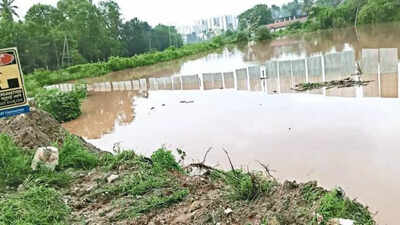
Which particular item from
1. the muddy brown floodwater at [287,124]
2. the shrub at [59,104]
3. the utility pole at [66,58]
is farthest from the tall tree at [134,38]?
the shrub at [59,104]

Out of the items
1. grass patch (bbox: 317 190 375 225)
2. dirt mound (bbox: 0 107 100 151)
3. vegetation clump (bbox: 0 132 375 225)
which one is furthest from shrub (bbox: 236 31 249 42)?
grass patch (bbox: 317 190 375 225)

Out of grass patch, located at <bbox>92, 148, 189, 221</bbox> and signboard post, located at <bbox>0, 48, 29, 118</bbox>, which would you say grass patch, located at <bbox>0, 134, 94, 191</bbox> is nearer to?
grass patch, located at <bbox>92, 148, 189, 221</bbox>

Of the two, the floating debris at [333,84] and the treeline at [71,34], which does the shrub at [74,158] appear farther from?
the treeline at [71,34]

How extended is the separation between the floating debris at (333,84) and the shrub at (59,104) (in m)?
6.36

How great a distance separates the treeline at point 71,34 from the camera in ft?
82.6

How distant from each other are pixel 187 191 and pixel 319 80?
8.84 metres

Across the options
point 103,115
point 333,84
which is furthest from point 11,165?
point 333,84

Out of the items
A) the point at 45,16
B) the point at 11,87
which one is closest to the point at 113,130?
the point at 11,87

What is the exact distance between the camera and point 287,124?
23.4 feet

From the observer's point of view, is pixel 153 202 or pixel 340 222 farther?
pixel 153 202

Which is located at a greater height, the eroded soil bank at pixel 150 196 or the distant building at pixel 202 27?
the distant building at pixel 202 27

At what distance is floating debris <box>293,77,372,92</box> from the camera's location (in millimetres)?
9961

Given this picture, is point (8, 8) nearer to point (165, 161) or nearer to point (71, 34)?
point (71, 34)

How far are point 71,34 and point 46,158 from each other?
2902 cm
